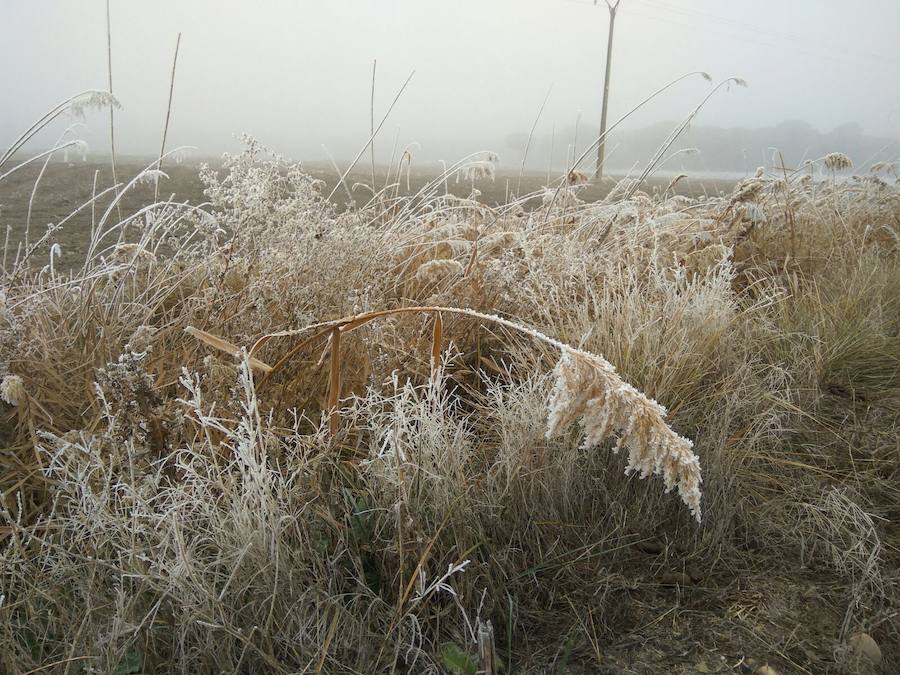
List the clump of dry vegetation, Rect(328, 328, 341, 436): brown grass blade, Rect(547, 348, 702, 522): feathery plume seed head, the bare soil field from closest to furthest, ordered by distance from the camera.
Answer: Rect(547, 348, 702, 522): feathery plume seed head → the clump of dry vegetation → Rect(328, 328, 341, 436): brown grass blade → the bare soil field

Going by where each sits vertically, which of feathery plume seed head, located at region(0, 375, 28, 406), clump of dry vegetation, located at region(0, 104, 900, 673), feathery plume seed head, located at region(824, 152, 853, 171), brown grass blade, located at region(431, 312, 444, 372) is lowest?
clump of dry vegetation, located at region(0, 104, 900, 673)

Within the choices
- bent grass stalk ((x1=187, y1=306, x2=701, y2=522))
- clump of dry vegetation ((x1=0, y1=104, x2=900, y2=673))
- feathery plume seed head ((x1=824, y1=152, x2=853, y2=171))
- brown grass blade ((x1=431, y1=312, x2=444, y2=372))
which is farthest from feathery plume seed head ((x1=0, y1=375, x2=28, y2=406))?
feathery plume seed head ((x1=824, y1=152, x2=853, y2=171))

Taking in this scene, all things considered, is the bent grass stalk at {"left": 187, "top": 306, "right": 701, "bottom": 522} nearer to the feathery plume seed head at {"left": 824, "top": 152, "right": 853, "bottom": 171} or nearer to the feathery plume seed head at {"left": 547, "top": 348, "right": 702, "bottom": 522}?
Result: the feathery plume seed head at {"left": 547, "top": 348, "right": 702, "bottom": 522}

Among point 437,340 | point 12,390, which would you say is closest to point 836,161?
point 437,340

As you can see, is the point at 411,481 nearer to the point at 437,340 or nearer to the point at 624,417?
the point at 437,340

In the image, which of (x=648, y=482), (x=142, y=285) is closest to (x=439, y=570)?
(x=648, y=482)

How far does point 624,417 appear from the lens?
97 cm

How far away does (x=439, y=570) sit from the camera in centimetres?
156

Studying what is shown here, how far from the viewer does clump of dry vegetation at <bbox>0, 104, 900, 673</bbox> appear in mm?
1418

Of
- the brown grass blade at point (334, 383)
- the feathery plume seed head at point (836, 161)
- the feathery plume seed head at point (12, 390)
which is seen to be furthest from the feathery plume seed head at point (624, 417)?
the feathery plume seed head at point (836, 161)

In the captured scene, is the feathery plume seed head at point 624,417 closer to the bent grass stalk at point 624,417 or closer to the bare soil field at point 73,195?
the bent grass stalk at point 624,417

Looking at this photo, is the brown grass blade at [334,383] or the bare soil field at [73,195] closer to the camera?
the brown grass blade at [334,383]

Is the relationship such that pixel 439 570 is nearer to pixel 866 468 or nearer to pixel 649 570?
pixel 649 570

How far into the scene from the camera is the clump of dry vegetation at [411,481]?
1.42 meters
